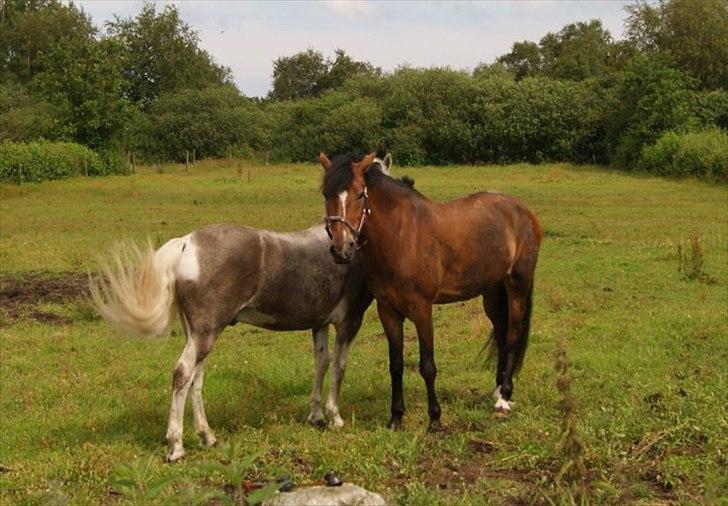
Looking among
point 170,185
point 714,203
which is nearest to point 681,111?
point 714,203

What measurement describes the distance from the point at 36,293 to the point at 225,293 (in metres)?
8.28

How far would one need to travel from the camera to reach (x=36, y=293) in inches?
531

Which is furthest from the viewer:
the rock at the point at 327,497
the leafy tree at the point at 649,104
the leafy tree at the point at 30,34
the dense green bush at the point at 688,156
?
the leafy tree at the point at 30,34

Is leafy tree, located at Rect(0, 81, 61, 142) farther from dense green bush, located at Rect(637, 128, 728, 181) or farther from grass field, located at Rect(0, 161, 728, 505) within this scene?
grass field, located at Rect(0, 161, 728, 505)

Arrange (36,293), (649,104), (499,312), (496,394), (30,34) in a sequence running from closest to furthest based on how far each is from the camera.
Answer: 1. (496,394)
2. (499,312)
3. (36,293)
4. (649,104)
5. (30,34)

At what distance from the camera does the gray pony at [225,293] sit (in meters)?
6.20

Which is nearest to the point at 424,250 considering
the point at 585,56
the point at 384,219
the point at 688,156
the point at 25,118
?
the point at 384,219

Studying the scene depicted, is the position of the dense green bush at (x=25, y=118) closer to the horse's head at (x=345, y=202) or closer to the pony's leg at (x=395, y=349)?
the pony's leg at (x=395, y=349)

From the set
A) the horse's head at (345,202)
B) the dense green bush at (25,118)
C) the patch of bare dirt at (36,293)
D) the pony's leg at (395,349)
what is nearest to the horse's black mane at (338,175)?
the horse's head at (345,202)

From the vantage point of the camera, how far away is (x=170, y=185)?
3400 cm

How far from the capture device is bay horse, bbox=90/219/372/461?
6.20 meters

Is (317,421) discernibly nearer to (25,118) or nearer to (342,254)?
(342,254)

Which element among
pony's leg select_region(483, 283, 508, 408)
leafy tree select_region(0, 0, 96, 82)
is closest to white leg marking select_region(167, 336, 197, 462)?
pony's leg select_region(483, 283, 508, 408)

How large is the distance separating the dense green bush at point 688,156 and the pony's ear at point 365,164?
29304 millimetres
